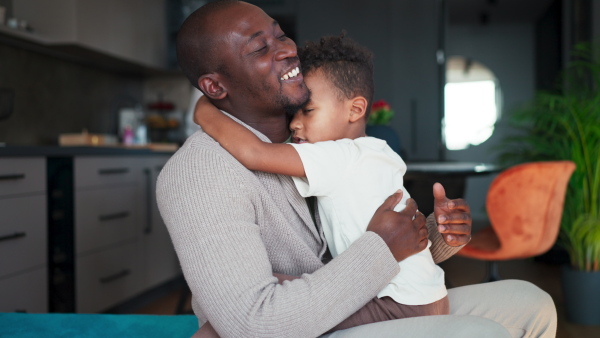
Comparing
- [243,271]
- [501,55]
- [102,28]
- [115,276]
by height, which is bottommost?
[115,276]

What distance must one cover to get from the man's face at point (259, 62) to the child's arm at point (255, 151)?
0.32ft

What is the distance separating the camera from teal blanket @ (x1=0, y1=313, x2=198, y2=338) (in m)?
1.30

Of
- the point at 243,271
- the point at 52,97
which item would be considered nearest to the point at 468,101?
the point at 52,97

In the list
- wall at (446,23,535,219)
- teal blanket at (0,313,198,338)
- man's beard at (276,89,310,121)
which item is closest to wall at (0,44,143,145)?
teal blanket at (0,313,198,338)

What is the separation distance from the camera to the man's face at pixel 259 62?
1.08 m

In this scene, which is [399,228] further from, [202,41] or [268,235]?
[202,41]

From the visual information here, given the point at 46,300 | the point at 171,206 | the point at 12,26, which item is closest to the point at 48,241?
the point at 46,300

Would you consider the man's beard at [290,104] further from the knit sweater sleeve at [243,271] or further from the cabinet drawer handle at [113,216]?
the cabinet drawer handle at [113,216]

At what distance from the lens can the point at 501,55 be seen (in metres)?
8.51

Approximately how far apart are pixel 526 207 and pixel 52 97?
3.15 meters

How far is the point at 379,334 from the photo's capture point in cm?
92

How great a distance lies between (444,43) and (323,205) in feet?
15.9

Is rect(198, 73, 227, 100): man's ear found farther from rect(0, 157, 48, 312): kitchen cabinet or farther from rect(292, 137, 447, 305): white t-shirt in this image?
rect(0, 157, 48, 312): kitchen cabinet

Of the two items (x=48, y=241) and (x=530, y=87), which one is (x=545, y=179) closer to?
(x=48, y=241)
